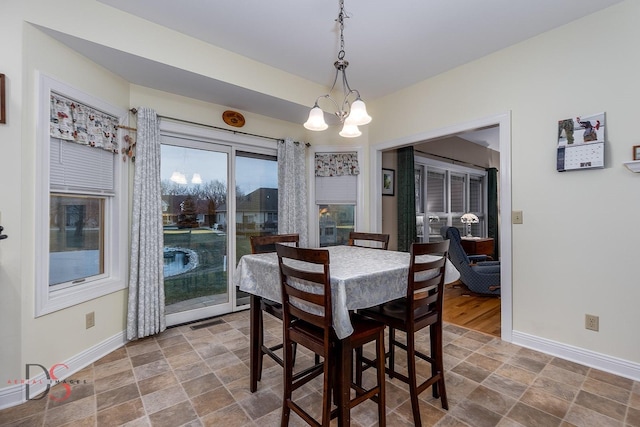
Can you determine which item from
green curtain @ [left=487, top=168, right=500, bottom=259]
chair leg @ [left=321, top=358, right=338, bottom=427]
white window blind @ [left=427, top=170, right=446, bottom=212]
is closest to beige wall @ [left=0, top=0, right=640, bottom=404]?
chair leg @ [left=321, top=358, right=338, bottom=427]

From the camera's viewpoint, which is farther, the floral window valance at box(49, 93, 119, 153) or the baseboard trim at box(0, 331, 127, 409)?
the floral window valance at box(49, 93, 119, 153)

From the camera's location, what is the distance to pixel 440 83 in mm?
3242

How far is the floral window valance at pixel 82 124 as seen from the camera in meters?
2.12

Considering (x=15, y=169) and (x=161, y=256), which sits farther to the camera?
(x=161, y=256)

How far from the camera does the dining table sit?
1.38 metres

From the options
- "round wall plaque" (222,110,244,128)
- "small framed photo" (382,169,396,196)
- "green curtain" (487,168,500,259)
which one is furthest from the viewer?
"green curtain" (487,168,500,259)

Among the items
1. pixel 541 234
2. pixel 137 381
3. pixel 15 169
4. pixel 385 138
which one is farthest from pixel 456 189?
pixel 15 169

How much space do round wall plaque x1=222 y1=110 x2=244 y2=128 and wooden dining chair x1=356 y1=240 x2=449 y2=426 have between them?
8.54ft

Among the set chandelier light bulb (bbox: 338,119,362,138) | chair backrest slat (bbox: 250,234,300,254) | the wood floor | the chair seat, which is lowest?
the wood floor

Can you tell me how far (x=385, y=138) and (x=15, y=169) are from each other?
11.5 ft

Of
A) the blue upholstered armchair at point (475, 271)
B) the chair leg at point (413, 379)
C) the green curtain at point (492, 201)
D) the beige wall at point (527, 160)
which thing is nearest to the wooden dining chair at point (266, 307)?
the chair leg at point (413, 379)

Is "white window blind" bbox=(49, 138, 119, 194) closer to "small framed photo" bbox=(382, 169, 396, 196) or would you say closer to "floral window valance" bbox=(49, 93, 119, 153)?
"floral window valance" bbox=(49, 93, 119, 153)

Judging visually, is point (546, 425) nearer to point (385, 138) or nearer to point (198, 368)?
point (198, 368)

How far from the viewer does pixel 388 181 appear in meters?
4.59
